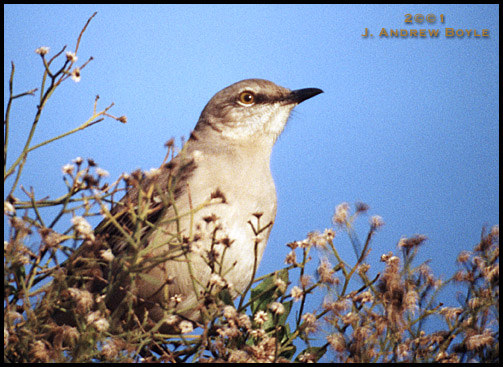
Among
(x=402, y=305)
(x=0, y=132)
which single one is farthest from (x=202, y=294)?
(x=0, y=132)

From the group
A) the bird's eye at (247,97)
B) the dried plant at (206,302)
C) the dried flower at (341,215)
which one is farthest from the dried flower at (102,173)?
the bird's eye at (247,97)

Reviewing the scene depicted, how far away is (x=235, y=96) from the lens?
4594 mm

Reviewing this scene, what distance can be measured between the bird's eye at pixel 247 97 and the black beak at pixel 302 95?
1.03 ft

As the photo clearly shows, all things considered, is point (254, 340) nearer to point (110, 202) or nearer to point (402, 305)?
point (402, 305)

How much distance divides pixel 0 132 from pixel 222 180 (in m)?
1.83

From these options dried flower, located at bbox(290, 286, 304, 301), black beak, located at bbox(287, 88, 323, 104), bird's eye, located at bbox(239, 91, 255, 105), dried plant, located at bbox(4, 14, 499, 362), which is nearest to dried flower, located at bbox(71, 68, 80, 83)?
dried plant, located at bbox(4, 14, 499, 362)

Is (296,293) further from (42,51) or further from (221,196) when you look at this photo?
(42,51)

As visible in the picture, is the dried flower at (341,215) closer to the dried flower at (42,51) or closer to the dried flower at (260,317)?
the dried flower at (260,317)

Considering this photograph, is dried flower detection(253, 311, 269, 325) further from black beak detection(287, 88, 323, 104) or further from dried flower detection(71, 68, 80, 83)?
black beak detection(287, 88, 323, 104)

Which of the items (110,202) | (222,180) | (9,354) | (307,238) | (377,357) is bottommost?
(377,357)

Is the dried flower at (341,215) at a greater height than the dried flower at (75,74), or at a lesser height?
lesser

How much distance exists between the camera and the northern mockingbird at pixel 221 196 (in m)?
2.95

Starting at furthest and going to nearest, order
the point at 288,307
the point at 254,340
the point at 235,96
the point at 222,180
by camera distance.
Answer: the point at 235,96, the point at 222,180, the point at 288,307, the point at 254,340

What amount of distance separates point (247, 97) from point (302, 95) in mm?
476
